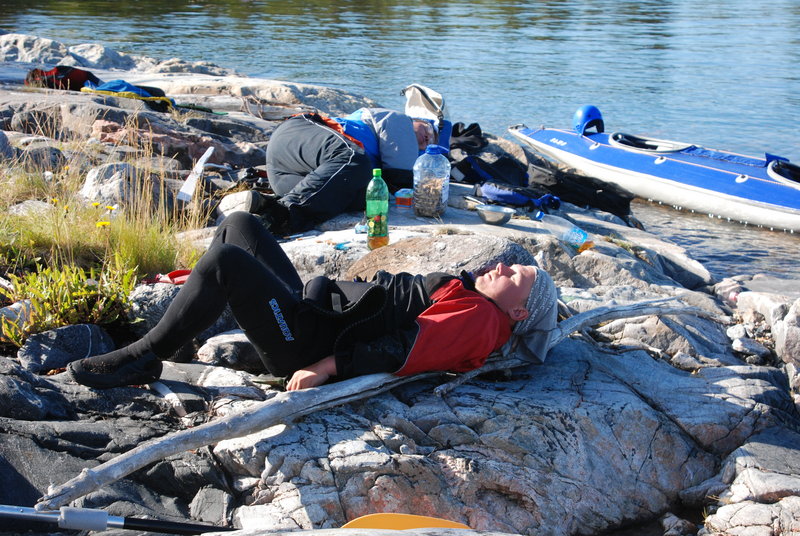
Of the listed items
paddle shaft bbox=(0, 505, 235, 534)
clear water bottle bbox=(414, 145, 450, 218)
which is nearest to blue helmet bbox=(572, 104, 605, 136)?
clear water bottle bbox=(414, 145, 450, 218)

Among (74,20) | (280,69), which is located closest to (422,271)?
(280,69)

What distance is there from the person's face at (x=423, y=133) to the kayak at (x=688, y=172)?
4958mm

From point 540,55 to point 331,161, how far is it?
20132 millimetres

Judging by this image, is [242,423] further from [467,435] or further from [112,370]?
[467,435]

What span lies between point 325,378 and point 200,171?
12.2 ft

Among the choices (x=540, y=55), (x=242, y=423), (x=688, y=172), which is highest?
(x=242, y=423)

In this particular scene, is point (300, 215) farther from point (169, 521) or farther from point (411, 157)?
A: point (169, 521)

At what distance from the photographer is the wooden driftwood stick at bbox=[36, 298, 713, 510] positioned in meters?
2.91

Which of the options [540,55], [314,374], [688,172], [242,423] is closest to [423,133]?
[314,374]

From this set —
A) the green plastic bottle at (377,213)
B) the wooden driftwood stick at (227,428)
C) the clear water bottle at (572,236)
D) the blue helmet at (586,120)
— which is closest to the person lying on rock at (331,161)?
the green plastic bottle at (377,213)

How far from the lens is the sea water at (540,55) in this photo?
16516 mm

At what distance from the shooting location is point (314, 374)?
3.70 meters

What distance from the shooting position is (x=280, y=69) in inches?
857

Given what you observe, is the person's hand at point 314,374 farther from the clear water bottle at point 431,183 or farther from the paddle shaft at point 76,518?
the clear water bottle at point 431,183
